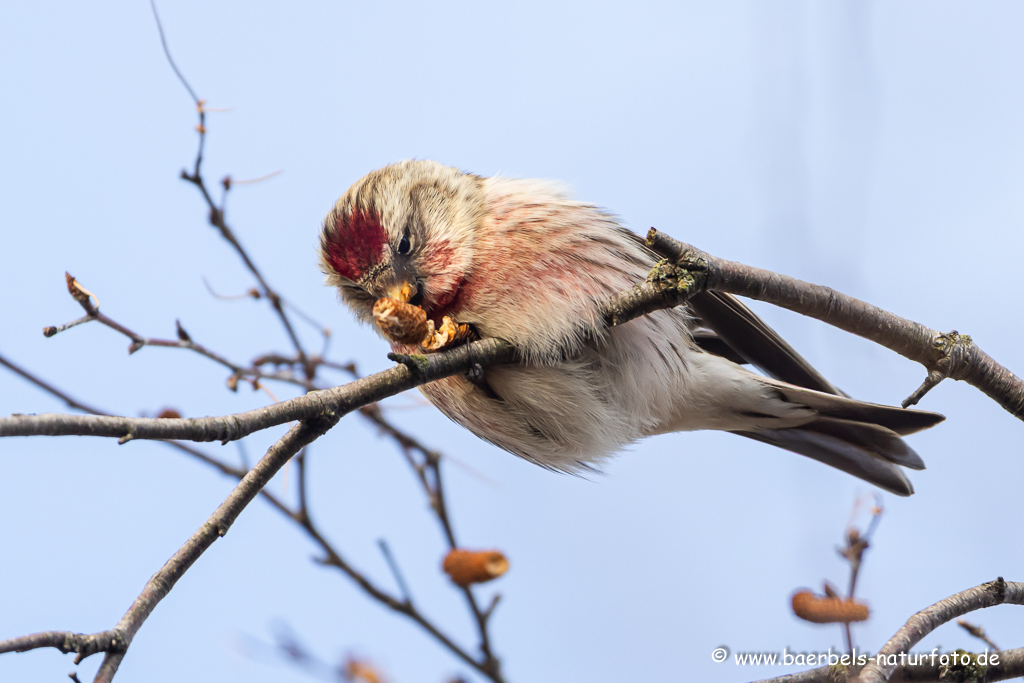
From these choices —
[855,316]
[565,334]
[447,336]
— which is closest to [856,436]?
[855,316]

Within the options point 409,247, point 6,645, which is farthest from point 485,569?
point 409,247

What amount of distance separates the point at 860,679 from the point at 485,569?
0.80 m

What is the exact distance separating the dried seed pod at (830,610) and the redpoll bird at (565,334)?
95 centimetres

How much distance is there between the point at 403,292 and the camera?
2633mm

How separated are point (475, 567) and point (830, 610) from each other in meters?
0.79

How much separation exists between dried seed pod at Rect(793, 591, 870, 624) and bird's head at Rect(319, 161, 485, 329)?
1325 millimetres

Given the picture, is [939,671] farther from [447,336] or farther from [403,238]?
[403,238]

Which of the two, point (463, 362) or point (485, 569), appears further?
point (463, 362)

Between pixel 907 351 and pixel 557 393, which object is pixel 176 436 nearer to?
pixel 557 393

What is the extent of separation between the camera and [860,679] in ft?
5.06

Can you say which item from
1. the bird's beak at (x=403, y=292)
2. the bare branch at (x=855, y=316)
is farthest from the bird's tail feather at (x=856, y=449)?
the bird's beak at (x=403, y=292)

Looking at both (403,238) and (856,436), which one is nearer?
(403,238)

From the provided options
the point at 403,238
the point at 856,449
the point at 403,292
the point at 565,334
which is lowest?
the point at 856,449

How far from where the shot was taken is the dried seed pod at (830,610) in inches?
70.7
